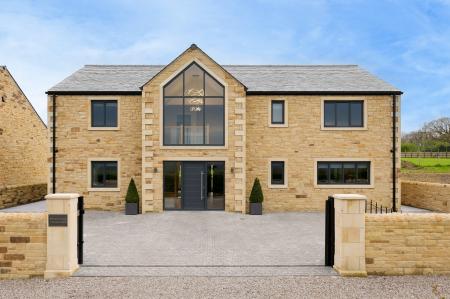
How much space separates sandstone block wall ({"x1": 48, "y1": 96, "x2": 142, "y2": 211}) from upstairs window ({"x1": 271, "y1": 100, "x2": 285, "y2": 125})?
735 cm

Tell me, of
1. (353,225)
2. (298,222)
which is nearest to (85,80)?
(298,222)

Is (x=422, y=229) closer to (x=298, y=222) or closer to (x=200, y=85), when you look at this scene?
(x=298, y=222)

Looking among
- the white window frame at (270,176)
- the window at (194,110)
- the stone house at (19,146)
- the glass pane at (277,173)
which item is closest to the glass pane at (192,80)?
the window at (194,110)

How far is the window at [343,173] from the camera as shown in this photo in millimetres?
16453

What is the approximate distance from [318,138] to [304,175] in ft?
7.09

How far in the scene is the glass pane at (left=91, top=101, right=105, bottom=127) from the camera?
16.5 m

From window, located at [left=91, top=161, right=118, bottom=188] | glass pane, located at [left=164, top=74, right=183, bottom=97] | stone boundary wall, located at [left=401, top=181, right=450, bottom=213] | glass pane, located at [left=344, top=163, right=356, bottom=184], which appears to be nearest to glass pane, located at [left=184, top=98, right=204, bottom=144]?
glass pane, located at [left=164, top=74, right=183, bottom=97]

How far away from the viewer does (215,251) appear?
29.5 ft

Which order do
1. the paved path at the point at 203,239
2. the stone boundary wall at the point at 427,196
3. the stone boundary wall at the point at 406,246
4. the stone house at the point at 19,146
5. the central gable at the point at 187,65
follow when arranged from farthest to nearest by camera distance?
1. the stone house at the point at 19,146
2. the stone boundary wall at the point at 427,196
3. the central gable at the point at 187,65
4. the paved path at the point at 203,239
5. the stone boundary wall at the point at 406,246

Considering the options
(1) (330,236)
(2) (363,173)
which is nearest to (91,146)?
(1) (330,236)

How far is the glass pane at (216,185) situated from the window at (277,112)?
153 inches

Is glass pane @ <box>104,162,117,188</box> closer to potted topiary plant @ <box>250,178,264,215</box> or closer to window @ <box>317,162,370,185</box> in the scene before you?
potted topiary plant @ <box>250,178,264,215</box>

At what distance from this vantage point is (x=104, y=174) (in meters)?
16.4

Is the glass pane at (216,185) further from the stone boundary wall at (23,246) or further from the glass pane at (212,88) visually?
the stone boundary wall at (23,246)
